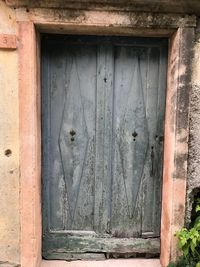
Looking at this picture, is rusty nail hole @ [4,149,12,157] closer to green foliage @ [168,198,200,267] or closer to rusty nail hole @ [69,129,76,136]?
rusty nail hole @ [69,129,76,136]

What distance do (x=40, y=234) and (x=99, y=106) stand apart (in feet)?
4.46

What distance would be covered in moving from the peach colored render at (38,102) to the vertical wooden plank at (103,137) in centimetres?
29

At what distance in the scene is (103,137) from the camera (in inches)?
119

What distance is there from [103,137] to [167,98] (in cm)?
71

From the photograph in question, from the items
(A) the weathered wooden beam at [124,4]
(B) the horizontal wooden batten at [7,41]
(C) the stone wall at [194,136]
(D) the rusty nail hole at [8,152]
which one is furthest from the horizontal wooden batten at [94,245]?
(A) the weathered wooden beam at [124,4]

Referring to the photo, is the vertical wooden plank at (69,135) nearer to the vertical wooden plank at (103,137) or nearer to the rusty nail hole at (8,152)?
A: the vertical wooden plank at (103,137)

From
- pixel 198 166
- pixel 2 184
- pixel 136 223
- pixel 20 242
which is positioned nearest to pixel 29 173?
pixel 2 184

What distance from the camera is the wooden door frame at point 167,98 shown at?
259cm

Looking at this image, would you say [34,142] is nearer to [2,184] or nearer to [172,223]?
[2,184]

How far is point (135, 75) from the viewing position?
2967 mm

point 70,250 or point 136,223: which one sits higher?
point 136,223

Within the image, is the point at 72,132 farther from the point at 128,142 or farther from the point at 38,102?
the point at 128,142

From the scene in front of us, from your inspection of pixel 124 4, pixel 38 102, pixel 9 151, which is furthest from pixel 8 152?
pixel 124 4

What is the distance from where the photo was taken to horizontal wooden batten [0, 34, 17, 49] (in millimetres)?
2586
